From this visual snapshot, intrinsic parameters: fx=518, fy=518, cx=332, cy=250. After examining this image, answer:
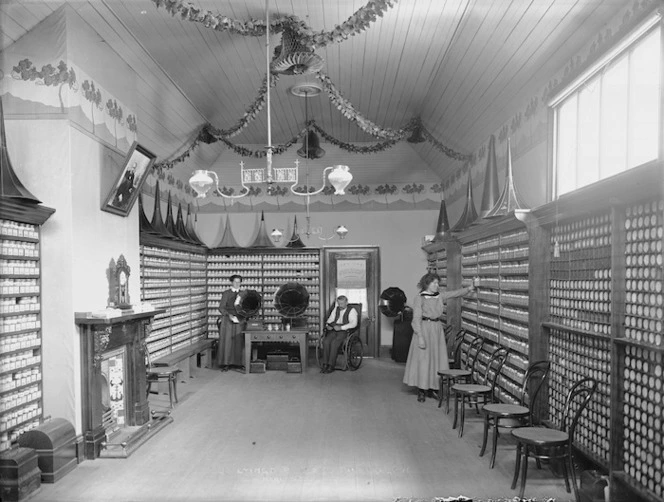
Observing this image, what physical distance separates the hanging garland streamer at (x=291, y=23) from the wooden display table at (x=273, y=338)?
5.71 m

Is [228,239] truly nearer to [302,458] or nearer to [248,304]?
[248,304]

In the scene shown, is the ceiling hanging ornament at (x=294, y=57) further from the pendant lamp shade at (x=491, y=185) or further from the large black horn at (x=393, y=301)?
the large black horn at (x=393, y=301)

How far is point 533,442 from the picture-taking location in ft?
12.4

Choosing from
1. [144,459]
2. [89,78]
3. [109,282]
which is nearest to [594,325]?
[144,459]

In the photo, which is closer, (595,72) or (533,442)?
(533,442)

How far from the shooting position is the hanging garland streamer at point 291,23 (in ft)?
14.4

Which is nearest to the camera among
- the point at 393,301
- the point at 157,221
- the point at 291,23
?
the point at 291,23

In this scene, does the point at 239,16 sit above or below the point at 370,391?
above

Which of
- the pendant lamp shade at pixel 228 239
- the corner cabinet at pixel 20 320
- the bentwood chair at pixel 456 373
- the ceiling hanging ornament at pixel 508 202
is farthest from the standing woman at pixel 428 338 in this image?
the pendant lamp shade at pixel 228 239

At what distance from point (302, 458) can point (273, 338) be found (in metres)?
4.66

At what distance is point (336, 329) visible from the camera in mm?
9797

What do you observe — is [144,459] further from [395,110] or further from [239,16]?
[395,110]

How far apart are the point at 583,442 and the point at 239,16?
17.2ft

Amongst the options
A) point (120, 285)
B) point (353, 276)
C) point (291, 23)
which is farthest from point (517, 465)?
point (353, 276)
